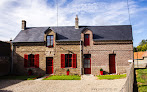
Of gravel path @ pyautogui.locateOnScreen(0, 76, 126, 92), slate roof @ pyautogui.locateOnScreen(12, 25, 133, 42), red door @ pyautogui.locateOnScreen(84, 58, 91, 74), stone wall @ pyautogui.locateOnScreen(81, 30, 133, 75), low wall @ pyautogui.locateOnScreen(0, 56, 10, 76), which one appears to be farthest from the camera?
slate roof @ pyautogui.locateOnScreen(12, 25, 133, 42)

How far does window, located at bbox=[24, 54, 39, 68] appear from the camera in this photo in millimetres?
15859

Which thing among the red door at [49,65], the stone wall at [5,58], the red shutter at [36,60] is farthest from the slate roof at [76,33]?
the red door at [49,65]

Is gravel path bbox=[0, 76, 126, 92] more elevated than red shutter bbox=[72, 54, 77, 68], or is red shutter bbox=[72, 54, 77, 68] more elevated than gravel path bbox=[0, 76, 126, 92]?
red shutter bbox=[72, 54, 77, 68]

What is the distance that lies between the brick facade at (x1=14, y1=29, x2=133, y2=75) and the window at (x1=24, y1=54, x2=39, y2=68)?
383 mm

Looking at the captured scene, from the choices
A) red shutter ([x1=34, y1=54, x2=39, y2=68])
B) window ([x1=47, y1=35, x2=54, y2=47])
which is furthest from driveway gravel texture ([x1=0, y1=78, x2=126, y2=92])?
window ([x1=47, y1=35, x2=54, y2=47])

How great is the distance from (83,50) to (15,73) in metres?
9.13

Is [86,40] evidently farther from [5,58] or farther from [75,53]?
[5,58]

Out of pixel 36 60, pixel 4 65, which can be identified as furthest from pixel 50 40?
pixel 4 65

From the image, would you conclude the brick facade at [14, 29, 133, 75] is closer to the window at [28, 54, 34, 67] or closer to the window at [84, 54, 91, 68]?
the window at [84, 54, 91, 68]

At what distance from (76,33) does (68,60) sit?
3805 millimetres

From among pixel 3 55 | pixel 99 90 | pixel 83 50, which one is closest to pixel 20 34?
pixel 3 55

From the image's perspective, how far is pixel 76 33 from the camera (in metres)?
16.8

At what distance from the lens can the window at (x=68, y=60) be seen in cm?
1539

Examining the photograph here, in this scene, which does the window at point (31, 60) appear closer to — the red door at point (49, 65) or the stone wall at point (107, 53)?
the red door at point (49, 65)
